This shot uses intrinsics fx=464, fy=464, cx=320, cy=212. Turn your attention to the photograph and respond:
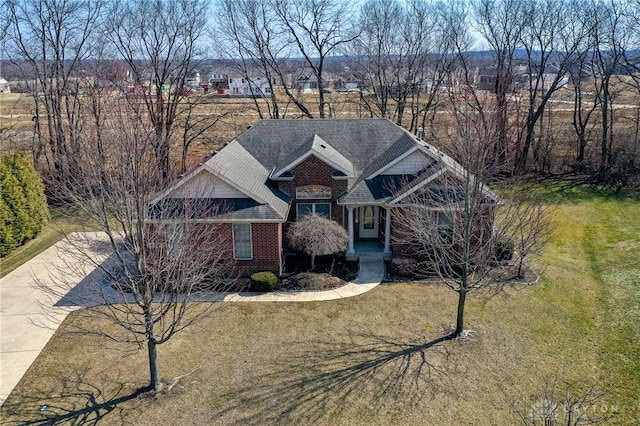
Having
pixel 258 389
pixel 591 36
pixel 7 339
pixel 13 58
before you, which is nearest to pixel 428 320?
pixel 258 389

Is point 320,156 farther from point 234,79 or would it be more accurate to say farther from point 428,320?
point 234,79

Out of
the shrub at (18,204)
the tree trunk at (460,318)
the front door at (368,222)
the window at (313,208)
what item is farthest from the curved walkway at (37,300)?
the tree trunk at (460,318)

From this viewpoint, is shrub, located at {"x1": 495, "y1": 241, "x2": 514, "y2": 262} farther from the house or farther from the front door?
the front door

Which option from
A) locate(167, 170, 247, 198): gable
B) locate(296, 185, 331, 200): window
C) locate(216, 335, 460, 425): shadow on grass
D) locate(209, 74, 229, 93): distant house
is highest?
locate(209, 74, 229, 93): distant house

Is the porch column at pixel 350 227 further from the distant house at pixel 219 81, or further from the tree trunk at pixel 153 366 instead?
the distant house at pixel 219 81

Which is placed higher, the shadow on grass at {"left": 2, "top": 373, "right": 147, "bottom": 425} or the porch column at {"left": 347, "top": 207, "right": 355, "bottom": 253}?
the porch column at {"left": 347, "top": 207, "right": 355, "bottom": 253}

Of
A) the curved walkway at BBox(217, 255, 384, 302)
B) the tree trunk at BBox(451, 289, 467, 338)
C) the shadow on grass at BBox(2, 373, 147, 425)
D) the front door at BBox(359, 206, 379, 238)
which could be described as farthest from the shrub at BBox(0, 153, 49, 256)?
the tree trunk at BBox(451, 289, 467, 338)

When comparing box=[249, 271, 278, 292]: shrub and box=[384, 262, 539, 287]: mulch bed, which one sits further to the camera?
box=[384, 262, 539, 287]: mulch bed

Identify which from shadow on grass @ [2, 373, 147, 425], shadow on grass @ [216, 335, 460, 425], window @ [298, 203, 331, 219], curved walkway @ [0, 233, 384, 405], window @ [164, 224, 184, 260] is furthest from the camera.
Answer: window @ [298, 203, 331, 219]

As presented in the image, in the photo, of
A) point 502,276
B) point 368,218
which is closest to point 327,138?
point 368,218
